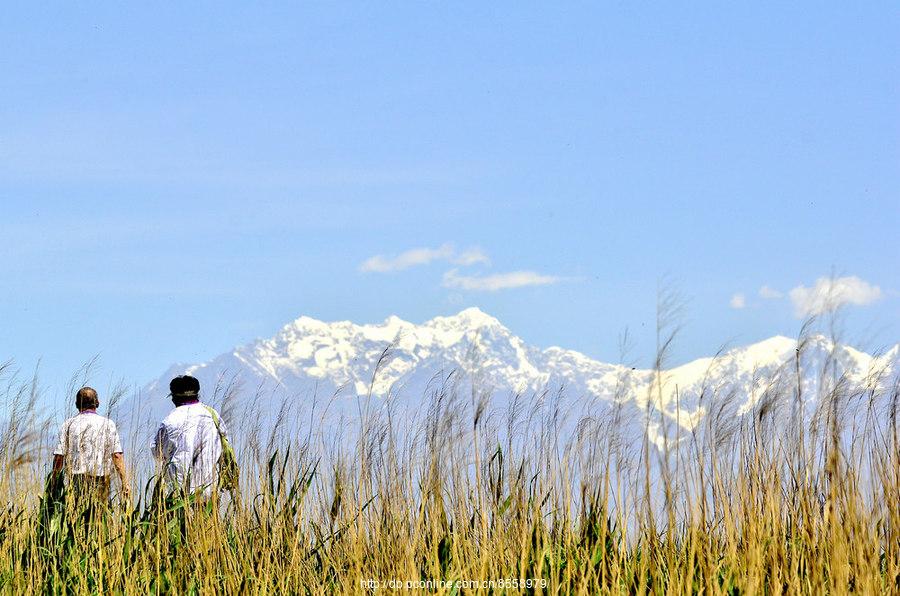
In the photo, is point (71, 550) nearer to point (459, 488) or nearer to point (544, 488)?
point (459, 488)

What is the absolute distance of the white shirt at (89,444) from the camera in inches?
228

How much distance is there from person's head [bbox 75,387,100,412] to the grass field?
1107 mm

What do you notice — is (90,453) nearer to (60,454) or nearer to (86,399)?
(60,454)

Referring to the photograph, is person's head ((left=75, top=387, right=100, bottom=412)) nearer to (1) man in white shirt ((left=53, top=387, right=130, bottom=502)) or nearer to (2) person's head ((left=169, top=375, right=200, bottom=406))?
(1) man in white shirt ((left=53, top=387, right=130, bottom=502))

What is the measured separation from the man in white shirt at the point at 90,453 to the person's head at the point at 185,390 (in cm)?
47

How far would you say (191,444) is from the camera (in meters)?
5.54

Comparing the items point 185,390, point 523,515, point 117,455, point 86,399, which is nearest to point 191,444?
point 185,390

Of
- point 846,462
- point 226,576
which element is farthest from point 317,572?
point 846,462

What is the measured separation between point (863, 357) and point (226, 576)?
3039mm

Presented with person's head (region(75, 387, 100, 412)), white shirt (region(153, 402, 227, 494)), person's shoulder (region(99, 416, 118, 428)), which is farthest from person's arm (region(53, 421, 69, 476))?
white shirt (region(153, 402, 227, 494))

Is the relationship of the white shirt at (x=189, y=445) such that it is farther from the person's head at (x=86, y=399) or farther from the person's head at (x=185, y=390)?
the person's head at (x=86, y=399)

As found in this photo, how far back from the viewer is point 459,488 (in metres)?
4.55

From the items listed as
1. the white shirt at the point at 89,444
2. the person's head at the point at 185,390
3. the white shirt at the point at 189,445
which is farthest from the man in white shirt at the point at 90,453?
the person's head at the point at 185,390

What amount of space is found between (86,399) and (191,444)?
1.04m
